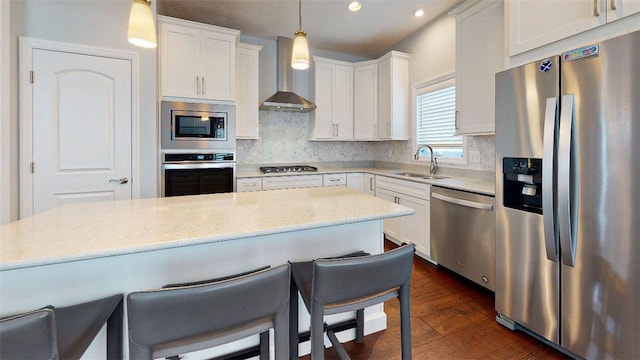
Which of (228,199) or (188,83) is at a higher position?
(188,83)

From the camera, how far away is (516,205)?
6.21ft

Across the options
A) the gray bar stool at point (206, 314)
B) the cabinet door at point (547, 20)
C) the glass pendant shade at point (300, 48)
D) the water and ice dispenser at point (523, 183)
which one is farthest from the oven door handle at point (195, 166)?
the cabinet door at point (547, 20)

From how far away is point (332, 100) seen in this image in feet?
14.3

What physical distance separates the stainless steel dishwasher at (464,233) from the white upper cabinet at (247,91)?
7.87 ft

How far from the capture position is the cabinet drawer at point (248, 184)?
3490 mm

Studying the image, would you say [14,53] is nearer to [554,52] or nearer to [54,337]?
[54,337]

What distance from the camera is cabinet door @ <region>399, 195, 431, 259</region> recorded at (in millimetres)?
3088

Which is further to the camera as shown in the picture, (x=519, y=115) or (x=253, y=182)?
(x=253, y=182)

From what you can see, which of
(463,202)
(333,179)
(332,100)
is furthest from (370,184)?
(463,202)

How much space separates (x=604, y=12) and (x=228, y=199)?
2320 millimetres

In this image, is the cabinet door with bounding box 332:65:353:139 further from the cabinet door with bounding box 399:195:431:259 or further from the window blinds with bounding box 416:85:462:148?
the cabinet door with bounding box 399:195:431:259

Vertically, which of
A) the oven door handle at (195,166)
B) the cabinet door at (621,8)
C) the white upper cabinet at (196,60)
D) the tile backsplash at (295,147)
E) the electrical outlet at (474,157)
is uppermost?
the white upper cabinet at (196,60)

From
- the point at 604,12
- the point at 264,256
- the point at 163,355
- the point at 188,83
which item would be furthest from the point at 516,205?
the point at 188,83

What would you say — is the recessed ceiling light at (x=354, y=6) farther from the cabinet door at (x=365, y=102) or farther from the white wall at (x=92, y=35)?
the white wall at (x=92, y=35)
